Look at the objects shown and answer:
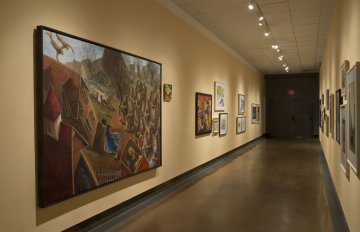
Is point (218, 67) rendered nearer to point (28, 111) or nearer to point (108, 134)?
point (108, 134)

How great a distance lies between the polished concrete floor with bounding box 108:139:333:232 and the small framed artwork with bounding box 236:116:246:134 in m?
3.27

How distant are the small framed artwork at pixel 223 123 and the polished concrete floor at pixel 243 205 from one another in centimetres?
141

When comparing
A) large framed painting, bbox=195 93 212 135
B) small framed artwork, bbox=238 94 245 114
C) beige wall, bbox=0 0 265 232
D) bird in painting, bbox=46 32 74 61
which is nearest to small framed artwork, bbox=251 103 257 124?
small framed artwork, bbox=238 94 245 114

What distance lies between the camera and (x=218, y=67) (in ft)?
28.8

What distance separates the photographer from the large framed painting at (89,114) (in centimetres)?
313

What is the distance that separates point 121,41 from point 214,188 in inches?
131

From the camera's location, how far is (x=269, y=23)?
7117mm

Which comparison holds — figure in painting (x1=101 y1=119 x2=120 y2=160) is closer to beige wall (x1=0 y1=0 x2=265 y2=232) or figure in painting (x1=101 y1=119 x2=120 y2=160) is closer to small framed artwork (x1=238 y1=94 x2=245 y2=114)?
beige wall (x1=0 y1=0 x2=265 y2=232)

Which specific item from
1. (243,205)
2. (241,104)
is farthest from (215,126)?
(243,205)

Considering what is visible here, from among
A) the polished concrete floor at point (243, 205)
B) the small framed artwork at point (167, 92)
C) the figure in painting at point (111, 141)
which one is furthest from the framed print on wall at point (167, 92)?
the polished concrete floor at point (243, 205)

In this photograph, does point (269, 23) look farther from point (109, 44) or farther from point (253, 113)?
point (253, 113)

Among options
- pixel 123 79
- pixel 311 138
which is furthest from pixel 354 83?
pixel 311 138

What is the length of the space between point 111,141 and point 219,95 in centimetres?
511

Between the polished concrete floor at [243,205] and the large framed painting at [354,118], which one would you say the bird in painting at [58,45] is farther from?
the large framed painting at [354,118]
